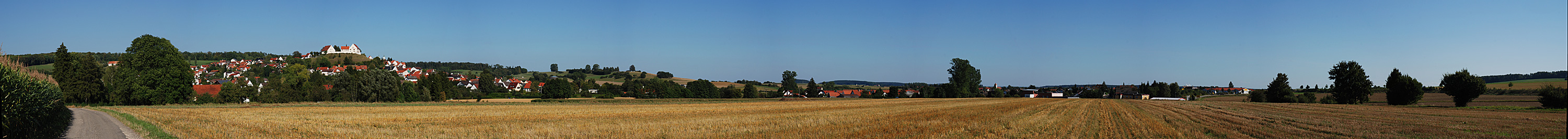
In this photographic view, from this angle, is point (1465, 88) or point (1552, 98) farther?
point (1465, 88)

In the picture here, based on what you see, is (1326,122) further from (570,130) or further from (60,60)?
(60,60)

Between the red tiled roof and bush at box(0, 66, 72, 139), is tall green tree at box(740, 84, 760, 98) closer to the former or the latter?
the red tiled roof

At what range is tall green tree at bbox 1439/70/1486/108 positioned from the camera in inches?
2172

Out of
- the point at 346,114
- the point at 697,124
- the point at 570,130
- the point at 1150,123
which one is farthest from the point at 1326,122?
the point at 346,114

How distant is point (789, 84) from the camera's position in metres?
144

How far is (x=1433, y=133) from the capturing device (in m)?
17.8

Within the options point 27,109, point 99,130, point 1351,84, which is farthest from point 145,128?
point 1351,84

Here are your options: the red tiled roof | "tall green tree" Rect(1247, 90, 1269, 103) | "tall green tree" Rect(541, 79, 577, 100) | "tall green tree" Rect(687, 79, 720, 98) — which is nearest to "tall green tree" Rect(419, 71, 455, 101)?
"tall green tree" Rect(541, 79, 577, 100)

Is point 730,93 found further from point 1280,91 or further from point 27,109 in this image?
point 27,109

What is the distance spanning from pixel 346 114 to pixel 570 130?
15.9 meters

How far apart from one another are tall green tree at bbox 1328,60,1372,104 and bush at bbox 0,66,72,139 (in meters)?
82.2

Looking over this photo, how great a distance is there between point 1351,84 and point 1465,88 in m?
14.6

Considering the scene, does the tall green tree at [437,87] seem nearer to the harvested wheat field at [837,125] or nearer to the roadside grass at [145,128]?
the harvested wheat field at [837,125]

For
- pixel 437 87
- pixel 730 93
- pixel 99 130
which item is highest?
pixel 437 87
